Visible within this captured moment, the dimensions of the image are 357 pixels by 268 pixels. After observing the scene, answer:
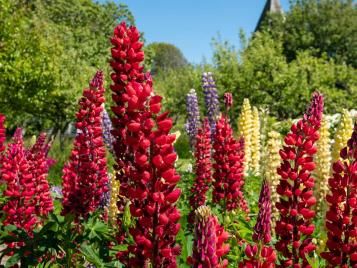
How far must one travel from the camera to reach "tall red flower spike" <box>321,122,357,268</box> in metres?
2.38

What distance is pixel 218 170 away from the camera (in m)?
4.64

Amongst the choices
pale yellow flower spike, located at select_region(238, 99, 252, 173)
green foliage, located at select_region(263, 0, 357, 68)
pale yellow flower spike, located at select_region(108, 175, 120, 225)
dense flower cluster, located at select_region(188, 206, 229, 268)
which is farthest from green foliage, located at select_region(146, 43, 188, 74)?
dense flower cluster, located at select_region(188, 206, 229, 268)

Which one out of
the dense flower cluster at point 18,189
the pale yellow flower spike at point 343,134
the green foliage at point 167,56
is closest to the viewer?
the dense flower cluster at point 18,189

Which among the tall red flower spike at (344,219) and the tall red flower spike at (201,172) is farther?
the tall red flower spike at (201,172)

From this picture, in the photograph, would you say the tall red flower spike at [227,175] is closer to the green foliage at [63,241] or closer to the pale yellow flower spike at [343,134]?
the green foliage at [63,241]

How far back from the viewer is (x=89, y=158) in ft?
12.6

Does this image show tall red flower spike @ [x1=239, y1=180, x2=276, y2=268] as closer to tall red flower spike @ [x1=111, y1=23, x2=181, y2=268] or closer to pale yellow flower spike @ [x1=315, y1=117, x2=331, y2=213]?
tall red flower spike @ [x1=111, y1=23, x2=181, y2=268]

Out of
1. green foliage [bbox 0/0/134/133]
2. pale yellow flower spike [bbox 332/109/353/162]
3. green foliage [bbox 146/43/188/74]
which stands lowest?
pale yellow flower spike [bbox 332/109/353/162]

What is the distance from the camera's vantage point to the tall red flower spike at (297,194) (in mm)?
2557

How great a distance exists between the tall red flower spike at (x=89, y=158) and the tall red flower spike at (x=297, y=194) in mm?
1527

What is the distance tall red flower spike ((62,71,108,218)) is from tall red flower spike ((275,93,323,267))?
5.01ft

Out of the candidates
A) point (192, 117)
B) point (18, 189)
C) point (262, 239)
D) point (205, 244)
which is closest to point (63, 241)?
point (18, 189)

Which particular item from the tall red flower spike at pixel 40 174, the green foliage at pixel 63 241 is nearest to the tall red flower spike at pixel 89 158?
the green foliage at pixel 63 241

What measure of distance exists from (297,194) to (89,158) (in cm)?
173
